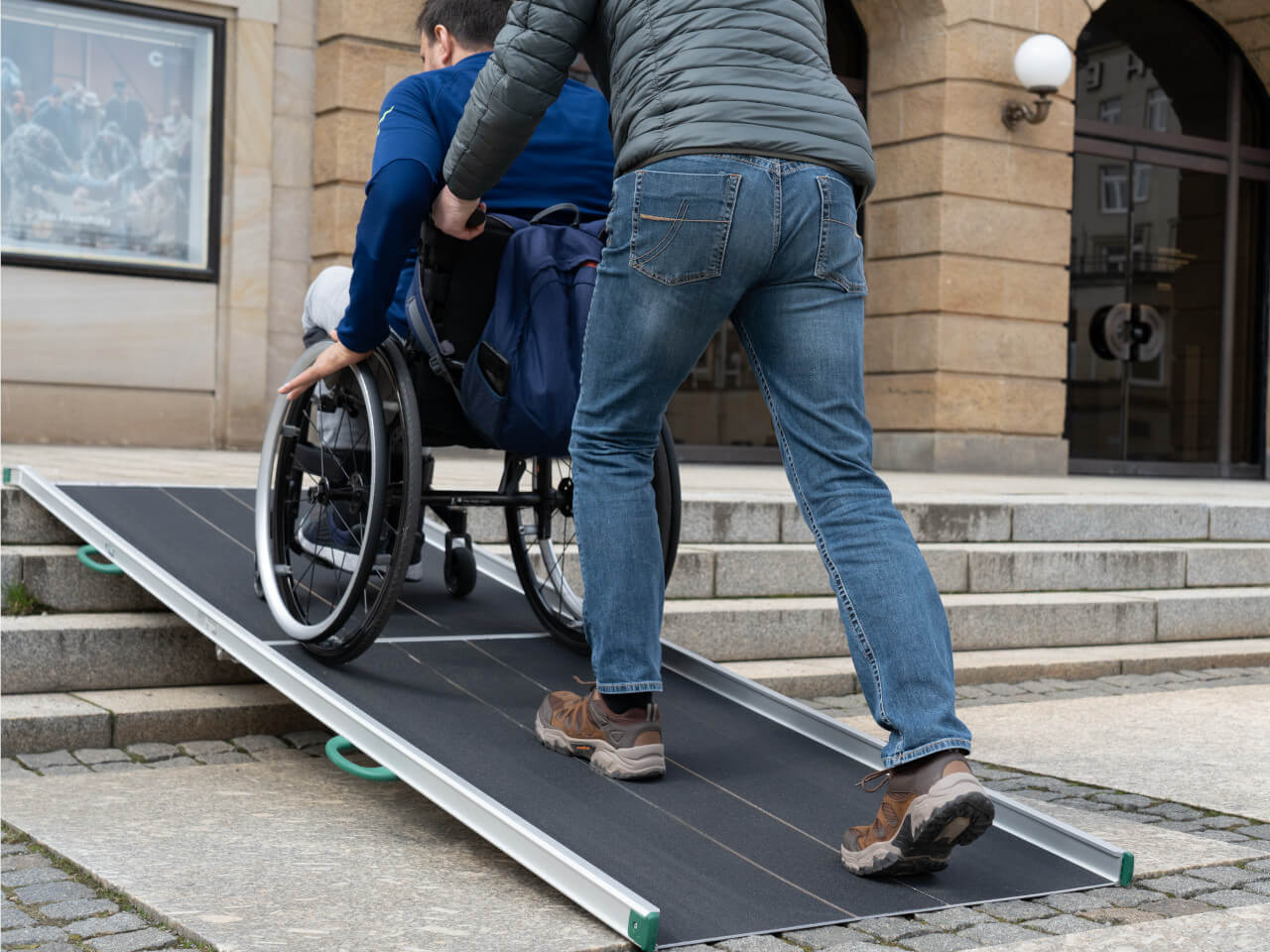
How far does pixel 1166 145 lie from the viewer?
562 inches

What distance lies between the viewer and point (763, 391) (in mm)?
2945

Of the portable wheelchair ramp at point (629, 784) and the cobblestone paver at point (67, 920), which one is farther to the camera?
the portable wheelchair ramp at point (629, 784)

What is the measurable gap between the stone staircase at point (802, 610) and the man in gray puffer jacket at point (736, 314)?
4.95 feet

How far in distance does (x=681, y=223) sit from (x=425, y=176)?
74cm

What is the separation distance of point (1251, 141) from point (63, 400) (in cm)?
1150

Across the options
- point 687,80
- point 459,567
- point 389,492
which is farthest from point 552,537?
point 687,80

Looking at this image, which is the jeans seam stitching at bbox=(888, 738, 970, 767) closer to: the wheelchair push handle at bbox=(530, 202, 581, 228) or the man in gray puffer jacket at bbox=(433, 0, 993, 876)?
the man in gray puffer jacket at bbox=(433, 0, 993, 876)

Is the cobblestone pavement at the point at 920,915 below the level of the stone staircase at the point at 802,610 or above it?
below

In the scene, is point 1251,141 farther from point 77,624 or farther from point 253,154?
point 77,624

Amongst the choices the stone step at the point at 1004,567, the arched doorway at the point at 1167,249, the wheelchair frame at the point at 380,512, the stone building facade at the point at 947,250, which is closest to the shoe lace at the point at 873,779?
the wheelchair frame at the point at 380,512

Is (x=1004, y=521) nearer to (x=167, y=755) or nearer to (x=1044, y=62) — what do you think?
(x=167, y=755)

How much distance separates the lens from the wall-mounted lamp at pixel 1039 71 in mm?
11906

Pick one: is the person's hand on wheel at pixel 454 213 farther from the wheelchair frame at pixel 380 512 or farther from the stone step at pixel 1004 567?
the stone step at pixel 1004 567

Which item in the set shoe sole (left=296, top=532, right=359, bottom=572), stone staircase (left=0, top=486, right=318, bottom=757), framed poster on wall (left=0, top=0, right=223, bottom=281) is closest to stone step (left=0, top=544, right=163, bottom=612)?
stone staircase (left=0, top=486, right=318, bottom=757)
